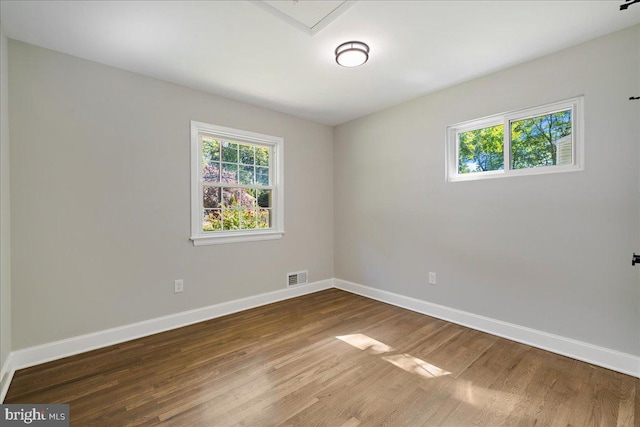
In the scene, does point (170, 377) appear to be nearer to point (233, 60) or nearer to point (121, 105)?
point (121, 105)

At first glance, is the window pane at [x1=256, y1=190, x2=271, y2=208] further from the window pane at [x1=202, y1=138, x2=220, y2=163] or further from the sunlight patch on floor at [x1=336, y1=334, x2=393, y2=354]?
the sunlight patch on floor at [x1=336, y1=334, x2=393, y2=354]

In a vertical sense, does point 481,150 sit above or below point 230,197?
above

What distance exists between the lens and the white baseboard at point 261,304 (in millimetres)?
2164

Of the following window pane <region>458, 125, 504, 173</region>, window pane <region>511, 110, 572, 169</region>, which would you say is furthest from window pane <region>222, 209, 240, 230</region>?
window pane <region>511, 110, 572, 169</region>

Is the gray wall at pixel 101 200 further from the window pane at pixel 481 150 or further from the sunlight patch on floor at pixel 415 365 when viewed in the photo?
the window pane at pixel 481 150

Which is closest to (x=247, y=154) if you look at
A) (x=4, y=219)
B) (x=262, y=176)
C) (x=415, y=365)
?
(x=262, y=176)

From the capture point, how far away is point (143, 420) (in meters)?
1.66

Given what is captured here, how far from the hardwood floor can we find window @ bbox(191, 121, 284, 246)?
118 cm

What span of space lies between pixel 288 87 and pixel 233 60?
720mm

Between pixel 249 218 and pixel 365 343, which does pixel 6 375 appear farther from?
pixel 365 343

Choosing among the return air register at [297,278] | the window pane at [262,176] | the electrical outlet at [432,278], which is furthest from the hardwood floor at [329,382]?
the window pane at [262,176]

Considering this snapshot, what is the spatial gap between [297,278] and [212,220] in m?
1.48

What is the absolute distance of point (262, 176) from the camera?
151 inches

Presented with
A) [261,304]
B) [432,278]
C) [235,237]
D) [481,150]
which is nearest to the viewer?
[481,150]
